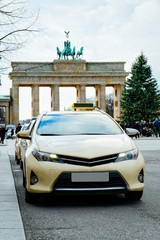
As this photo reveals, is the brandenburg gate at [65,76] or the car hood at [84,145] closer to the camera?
the car hood at [84,145]

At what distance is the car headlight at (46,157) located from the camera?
6.40m

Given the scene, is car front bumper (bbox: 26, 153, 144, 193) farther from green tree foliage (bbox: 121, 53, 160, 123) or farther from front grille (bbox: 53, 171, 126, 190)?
green tree foliage (bbox: 121, 53, 160, 123)

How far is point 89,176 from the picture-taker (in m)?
6.29

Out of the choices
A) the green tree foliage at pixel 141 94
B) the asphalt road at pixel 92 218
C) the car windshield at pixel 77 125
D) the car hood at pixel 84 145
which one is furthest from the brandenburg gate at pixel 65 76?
the car hood at pixel 84 145

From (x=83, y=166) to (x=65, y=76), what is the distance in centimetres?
7489

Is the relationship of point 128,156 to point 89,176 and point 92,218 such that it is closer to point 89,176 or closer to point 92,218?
point 89,176

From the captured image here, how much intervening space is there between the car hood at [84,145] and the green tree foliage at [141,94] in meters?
52.4

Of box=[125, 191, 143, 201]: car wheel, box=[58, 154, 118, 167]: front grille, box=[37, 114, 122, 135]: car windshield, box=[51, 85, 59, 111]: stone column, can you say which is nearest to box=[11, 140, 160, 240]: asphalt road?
box=[125, 191, 143, 201]: car wheel

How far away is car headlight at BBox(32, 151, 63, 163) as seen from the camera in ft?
21.0

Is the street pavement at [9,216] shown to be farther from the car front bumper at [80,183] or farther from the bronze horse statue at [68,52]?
the bronze horse statue at [68,52]

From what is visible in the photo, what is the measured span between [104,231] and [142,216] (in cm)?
101

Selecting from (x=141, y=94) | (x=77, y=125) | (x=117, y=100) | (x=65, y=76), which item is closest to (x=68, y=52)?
(x=65, y=76)

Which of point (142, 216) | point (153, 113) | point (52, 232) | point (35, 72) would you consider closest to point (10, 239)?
point (52, 232)

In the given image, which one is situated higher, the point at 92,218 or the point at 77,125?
the point at 77,125
